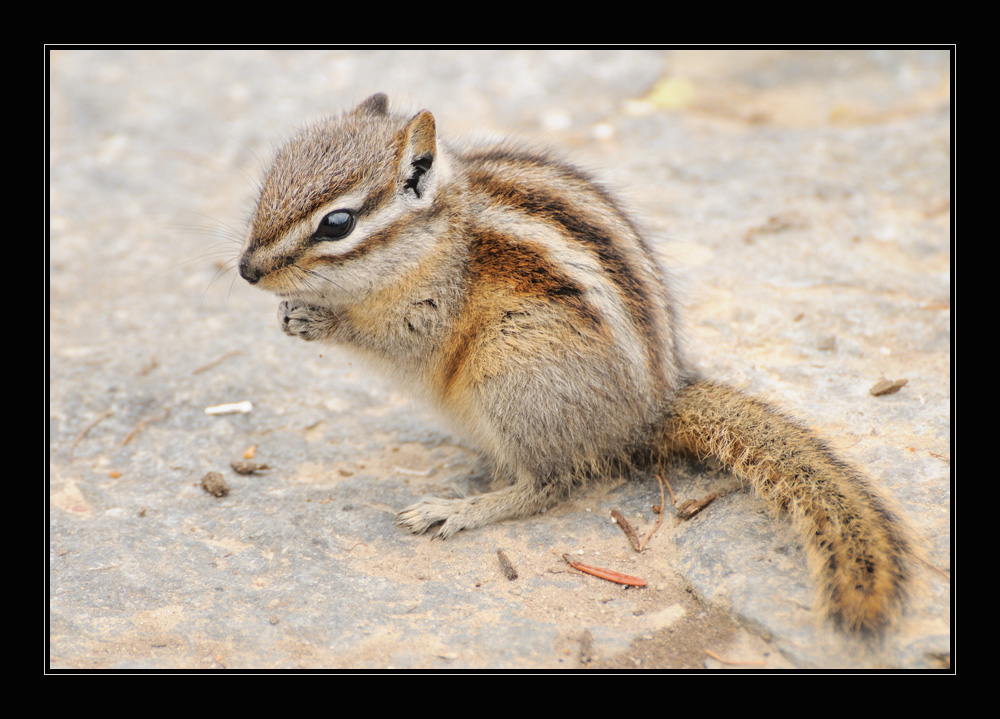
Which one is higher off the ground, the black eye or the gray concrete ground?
the black eye

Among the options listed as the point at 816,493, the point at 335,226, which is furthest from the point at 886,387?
the point at 335,226

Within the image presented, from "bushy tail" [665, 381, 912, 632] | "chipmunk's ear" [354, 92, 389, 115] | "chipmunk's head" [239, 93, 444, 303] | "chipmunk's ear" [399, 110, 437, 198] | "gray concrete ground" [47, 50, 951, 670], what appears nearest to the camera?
"bushy tail" [665, 381, 912, 632]

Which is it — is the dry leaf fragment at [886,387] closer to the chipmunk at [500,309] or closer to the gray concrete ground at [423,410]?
the gray concrete ground at [423,410]

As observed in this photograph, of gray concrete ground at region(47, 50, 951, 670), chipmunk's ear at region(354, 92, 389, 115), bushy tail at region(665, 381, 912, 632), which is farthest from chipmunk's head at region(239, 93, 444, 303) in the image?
bushy tail at region(665, 381, 912, 632)

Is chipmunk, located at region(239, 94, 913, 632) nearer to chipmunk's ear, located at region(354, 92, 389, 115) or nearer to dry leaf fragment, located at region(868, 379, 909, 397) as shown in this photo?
chipmunk's ear, located at region(354, 92, 389, 115)

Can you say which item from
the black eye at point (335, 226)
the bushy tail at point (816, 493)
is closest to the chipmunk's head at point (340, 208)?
the black eye at point (335, 226)

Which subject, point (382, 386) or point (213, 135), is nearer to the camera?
point (382, 386)
